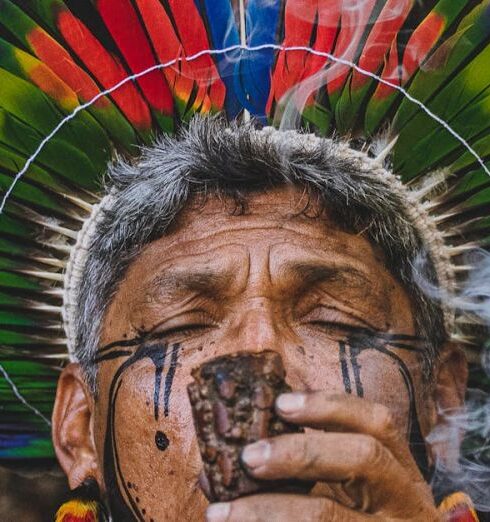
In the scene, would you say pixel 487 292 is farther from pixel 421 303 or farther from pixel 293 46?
pixel 293 46

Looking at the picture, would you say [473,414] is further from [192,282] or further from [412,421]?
[192,282]

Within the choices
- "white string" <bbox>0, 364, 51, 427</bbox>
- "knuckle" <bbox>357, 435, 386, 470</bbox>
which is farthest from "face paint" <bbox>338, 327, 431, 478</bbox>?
"white string" <bbox>0, 364, 51, 427</bbox>

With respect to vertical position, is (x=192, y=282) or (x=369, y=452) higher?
(x=192, y=282)

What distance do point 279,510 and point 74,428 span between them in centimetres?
136

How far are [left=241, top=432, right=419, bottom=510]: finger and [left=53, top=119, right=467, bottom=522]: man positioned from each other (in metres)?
0.22

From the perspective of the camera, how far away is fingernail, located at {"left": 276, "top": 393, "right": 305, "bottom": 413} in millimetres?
1491

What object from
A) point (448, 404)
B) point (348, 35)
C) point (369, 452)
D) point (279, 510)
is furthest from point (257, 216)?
point (279, 510)

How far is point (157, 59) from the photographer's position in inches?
103

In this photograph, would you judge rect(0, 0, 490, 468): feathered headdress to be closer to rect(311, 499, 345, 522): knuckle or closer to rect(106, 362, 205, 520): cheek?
rect(106, 362, 205, 520): cheek

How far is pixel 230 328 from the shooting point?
7.36 feet

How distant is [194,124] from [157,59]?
0.82 ft

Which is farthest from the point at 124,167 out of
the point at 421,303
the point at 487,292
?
the point at 487,292

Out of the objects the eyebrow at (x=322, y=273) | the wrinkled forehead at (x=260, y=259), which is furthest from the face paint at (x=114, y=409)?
the eyebrow at (x=322, y=273)

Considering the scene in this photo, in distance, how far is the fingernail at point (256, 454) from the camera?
1.44 metres
